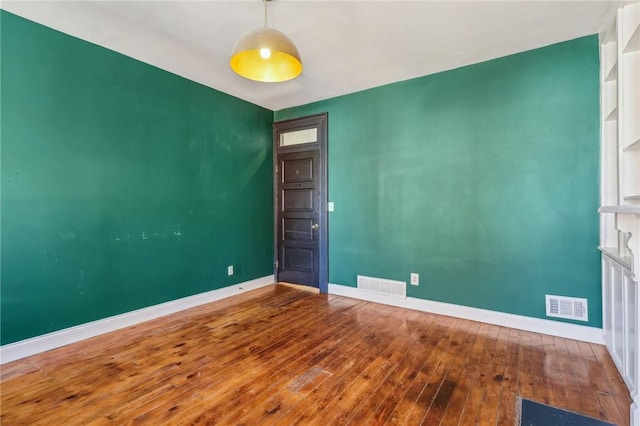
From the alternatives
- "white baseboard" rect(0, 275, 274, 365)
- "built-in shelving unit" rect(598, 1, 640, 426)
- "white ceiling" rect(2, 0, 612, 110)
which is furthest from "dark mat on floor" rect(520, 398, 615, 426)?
"white baseboard" rect(0, 275, 274, 365)

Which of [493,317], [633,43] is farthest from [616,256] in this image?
[633,43]

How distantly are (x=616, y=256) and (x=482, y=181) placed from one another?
50.0 inches

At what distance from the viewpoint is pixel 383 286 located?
3789 mm

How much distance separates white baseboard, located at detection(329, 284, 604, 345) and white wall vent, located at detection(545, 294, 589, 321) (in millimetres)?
75

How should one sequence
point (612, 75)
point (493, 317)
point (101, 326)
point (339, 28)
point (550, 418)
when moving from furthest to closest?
1. point (493, 317)
2. point (101, 326)
3. point (339, 28)
4. point (612, 75)
5. point (550, 418)

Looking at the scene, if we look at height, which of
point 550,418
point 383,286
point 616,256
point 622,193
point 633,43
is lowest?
point 550,418

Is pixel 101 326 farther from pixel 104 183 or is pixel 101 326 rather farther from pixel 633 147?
pixel 633 147

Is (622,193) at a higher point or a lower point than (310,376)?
higher

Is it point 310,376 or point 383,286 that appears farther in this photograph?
point 383,286

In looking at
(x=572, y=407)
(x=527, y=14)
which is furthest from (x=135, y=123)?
(x=572, y=407)

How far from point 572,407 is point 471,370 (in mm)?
575

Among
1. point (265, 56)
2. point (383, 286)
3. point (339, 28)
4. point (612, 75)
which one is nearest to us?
point (265, 56)

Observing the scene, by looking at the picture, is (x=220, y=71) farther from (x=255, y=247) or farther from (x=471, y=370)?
(x=471, y=370)

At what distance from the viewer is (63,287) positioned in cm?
267
